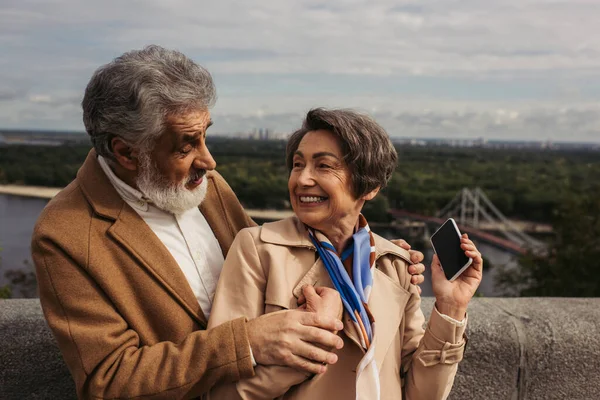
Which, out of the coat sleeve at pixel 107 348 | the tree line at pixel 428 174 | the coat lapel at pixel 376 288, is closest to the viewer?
the coat sleeve at pixel 107 348

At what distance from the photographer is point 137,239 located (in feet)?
6.87

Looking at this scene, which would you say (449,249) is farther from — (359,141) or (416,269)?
(359,141)

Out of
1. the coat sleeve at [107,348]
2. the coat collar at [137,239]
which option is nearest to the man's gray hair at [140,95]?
the coat collar at [137,239]

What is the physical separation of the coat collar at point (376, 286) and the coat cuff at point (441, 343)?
0.12 metres

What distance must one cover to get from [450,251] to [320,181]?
0.54 m

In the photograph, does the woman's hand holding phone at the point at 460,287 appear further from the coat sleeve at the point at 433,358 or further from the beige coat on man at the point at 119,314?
the beige coat on man at the point at 119,314

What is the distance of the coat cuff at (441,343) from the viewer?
214 centimetres

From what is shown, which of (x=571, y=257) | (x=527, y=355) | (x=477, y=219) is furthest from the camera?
(x=477, y=219)

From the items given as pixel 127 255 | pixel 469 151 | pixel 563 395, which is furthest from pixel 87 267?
pixel 469 151

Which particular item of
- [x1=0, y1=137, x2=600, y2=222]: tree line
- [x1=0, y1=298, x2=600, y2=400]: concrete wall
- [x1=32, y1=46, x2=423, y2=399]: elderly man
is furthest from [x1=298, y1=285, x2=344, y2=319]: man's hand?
[x1=0, y1=137, x2=600, y2=222]: tree line

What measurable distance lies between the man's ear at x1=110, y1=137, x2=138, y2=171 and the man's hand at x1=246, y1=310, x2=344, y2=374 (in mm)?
682

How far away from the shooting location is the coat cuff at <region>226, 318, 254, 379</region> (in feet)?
6.37

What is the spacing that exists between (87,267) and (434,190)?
60.2 meters

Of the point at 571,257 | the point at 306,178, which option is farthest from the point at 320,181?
the point at 571,257
